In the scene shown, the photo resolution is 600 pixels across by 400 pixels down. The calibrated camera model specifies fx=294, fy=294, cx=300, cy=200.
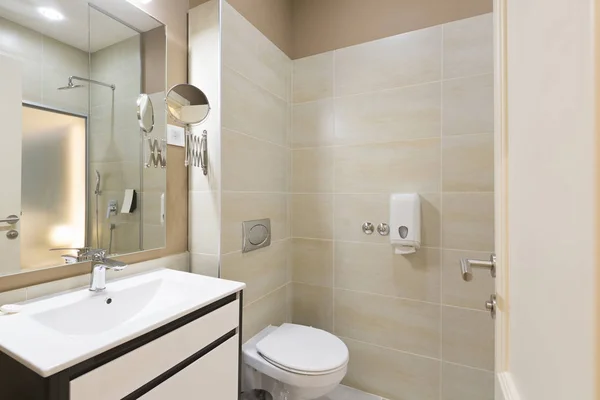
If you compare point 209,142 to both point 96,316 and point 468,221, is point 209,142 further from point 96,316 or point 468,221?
point 468,221

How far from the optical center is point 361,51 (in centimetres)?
182

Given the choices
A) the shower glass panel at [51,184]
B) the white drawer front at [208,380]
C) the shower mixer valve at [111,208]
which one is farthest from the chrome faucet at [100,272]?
the white drawer front at [208,380]

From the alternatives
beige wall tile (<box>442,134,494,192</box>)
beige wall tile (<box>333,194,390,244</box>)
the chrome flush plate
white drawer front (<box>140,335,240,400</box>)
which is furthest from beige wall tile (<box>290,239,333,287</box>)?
white drawer front (<box>140,335,240,400</box>)

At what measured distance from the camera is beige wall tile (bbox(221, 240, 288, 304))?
1.50 m

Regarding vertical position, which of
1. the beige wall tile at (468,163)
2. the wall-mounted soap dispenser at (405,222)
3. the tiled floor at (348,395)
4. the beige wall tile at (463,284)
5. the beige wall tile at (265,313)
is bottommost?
the tiled floor at (348,395)

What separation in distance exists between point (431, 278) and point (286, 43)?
68.7 inches

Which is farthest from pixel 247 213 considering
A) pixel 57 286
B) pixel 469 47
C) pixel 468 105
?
pixel 469 47

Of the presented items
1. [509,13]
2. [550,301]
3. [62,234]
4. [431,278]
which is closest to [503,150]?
[509,13]

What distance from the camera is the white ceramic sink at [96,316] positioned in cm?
64

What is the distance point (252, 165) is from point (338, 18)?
1.14 metres

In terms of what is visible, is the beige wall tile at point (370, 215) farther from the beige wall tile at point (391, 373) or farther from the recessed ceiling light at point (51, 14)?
the recessed ceiling light at point (51, 14)

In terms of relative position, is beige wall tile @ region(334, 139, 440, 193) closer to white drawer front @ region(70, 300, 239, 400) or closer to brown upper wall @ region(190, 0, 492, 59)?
brown upper wall @ region(190, 0, 492, 59)

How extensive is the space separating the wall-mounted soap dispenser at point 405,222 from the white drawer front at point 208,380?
Result: 39.2 inches

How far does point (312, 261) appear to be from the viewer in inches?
78.0
